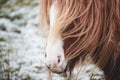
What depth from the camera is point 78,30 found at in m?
2.52

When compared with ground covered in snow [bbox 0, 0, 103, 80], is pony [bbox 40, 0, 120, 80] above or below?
above

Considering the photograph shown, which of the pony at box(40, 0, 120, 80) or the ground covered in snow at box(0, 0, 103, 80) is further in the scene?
the ground covered in snow at box(0, 0, 103, 80)

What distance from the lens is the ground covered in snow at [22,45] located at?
351cm

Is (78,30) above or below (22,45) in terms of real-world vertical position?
above

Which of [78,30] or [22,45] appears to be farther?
[22,45]

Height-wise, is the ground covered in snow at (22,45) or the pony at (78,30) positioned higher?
the pony at (78,30)

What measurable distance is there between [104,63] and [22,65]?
1.27 meters

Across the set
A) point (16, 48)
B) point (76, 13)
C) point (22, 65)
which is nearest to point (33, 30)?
point (16, 48)

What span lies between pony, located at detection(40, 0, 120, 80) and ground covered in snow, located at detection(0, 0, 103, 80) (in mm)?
361

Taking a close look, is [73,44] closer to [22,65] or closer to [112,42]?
[112,42]

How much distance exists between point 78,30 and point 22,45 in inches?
74.9

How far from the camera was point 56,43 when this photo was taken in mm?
2484

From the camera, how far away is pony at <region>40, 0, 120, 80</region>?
2486 mm

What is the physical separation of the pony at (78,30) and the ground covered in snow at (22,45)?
361 millimetres
